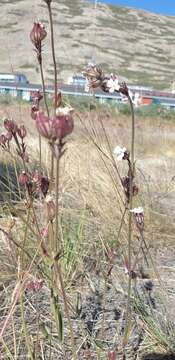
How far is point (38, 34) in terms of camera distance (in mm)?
1084

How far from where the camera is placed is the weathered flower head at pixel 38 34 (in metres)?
1.08

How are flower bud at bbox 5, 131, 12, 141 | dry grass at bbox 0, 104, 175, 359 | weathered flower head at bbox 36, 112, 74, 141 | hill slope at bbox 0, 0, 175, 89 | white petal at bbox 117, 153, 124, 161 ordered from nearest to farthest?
weathered flower head at bbox 36, 112, 74, 141, white petal at bbox 117, 153, 124, 161, flower bud at bbox 5, 131, 12, 141, dry grass at bbox 0, 104, 175, 359, hill slope at bbox 0, 0, 175, 89

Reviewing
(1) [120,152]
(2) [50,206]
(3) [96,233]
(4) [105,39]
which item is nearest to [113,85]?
(1) [120,152]

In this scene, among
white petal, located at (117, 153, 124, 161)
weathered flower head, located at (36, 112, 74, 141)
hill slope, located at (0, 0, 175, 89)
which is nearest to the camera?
weathered flower head, located at (36, 112, 74, 141)

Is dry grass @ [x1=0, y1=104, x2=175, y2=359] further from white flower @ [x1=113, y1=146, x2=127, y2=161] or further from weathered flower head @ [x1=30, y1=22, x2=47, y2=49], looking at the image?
weathered flower head @ [x1=30, y1=22, x2=47, y2=49]

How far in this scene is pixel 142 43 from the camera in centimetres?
6669

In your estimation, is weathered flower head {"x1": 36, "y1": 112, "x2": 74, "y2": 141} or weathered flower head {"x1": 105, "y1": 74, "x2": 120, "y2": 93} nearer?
weathered flower head {"x1": 36, "y1": 112, "x2": 74, "y2": 141}

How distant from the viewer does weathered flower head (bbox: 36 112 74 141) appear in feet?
2.35

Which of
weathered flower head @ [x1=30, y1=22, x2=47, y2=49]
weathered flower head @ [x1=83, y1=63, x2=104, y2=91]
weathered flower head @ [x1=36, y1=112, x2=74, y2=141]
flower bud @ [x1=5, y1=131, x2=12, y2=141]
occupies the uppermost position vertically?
weathered flower head @ [x1=30, y1=22, x2=47, y2=49]

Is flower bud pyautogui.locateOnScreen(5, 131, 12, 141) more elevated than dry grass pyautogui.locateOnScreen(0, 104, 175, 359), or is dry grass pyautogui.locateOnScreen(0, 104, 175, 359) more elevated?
flower bud pyautogui.locateOnScreen(5, 131, 12, 141)

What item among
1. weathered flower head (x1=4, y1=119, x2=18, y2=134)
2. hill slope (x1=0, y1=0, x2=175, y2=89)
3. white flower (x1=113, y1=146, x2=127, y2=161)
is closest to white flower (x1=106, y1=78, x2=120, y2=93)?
white flower (x1=113, y1=146, x2=127, y2=161)

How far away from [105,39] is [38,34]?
212 ft

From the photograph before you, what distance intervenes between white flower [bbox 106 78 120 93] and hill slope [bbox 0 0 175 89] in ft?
156

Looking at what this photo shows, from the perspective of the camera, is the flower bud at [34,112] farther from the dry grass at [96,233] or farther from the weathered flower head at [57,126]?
the dry grass at [96,233]
